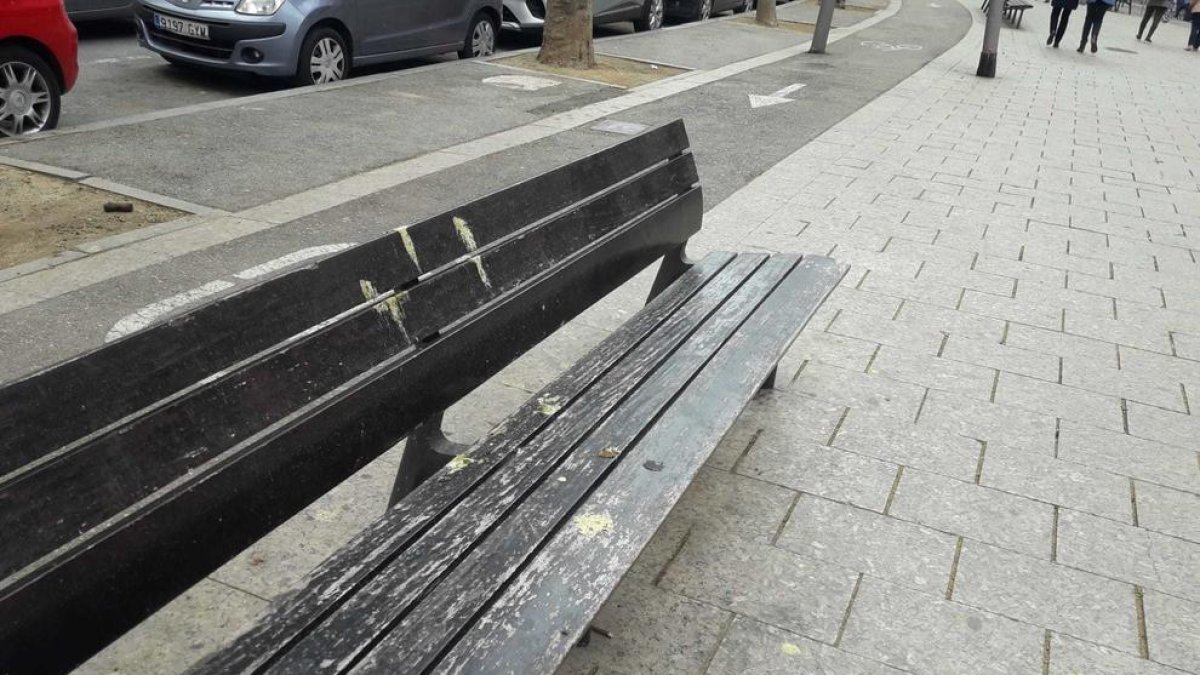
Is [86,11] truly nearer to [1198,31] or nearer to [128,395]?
[128,395]

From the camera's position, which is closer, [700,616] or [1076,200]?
[700,616]

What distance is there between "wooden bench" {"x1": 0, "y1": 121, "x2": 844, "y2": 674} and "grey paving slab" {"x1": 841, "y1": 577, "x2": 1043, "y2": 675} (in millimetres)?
637

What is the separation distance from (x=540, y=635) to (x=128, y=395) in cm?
86

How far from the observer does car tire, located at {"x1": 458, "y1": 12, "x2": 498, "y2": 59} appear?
12703 mm

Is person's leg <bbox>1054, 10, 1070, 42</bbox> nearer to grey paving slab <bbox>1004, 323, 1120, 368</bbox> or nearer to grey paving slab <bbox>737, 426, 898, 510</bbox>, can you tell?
grey paving slab <bbox>1004, 323, 1120, 368</bbox>

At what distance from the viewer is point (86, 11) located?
1240 centimetres

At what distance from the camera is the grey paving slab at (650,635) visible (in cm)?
266

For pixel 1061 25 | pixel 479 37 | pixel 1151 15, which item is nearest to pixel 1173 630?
pixel 479 37

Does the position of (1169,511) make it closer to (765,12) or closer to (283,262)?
(283,262)

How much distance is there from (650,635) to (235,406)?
123 centimetres

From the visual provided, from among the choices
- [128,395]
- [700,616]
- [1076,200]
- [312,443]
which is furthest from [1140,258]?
[128,395]

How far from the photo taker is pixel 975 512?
3482mm

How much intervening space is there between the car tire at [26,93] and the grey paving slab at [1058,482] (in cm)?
681

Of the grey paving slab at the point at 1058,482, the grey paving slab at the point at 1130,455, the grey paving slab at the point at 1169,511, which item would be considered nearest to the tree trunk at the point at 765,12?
the grey paving slab at the point at 1130,455
